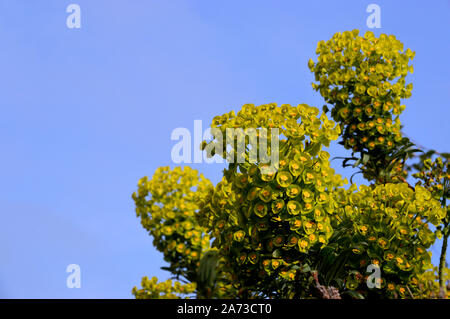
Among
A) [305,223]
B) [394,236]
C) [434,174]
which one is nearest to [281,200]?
[305,223]

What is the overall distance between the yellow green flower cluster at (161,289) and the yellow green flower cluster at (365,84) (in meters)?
2.60

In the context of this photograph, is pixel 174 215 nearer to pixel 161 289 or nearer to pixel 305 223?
pixel 161 289

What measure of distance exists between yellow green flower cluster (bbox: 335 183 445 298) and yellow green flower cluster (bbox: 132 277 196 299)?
267 centimetres

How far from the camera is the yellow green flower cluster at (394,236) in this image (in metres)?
3.35

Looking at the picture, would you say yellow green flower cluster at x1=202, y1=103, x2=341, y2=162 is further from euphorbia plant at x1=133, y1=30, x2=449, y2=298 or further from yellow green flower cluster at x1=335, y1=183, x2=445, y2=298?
yellow green flower cluster at x1=335, y1=183, x2=445, y2=298

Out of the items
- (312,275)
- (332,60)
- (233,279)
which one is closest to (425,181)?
(332,60)

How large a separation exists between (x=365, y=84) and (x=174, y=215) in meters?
2.69

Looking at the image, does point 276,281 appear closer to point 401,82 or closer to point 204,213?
point 204,213

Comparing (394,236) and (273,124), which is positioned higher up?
(273,124)

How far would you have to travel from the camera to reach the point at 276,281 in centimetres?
337

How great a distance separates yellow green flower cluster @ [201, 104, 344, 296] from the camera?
9.85ft

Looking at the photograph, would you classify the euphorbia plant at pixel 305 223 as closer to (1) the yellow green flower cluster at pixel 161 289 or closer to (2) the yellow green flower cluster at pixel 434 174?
(2) the yellow green flower cluster at pixel 434 174

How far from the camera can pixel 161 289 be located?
18.9ft
